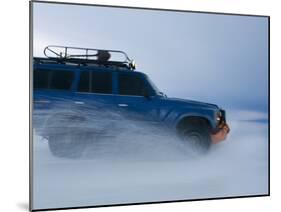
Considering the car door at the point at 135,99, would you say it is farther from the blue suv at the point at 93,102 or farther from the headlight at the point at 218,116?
the headlight at the point at 218,116

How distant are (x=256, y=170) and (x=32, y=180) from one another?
7.28 ft

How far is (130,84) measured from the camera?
5328 millimetres

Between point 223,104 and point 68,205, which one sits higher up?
point 223,104

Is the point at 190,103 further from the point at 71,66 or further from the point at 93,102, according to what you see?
the point at 71,66

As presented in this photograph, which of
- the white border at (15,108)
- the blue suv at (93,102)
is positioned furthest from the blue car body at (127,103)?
the white border at (15,108)

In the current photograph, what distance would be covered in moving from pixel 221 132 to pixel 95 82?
1338mm

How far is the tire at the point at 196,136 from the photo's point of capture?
18.1 ft

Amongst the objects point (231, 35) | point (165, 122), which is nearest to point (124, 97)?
point (165, 122)

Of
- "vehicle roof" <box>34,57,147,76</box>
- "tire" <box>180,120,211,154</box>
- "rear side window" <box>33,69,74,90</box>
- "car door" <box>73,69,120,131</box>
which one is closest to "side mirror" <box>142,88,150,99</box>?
"vehicle roof" <box>34,57,147,76</box>

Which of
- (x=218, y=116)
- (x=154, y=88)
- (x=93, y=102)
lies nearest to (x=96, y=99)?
(x=93, y=102)

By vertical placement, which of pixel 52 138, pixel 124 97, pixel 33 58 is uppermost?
pixel 33 58

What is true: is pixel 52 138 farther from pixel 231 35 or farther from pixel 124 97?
pixel 231 35

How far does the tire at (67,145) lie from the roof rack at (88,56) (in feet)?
2.17
